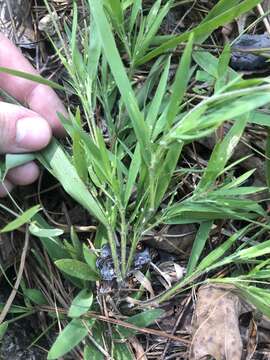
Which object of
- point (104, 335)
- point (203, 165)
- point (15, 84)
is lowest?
point (104, 335)

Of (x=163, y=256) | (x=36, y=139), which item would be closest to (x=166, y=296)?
(x=163, y=256)

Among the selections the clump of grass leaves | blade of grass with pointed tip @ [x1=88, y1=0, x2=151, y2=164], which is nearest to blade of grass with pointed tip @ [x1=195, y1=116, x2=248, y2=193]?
the clump of grass leaves

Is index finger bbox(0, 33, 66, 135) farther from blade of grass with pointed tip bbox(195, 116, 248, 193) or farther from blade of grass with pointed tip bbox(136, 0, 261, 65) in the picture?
blade of grass with pointed tip bbox(195, 116, 248, 193)

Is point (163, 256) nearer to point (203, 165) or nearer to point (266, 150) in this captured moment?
point (203, 165)

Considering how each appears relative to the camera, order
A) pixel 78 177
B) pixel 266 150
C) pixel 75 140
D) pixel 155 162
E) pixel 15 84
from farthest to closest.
Answer: pixel 15 84 < pixel 266 150 < pixel 78 177 < pixel 75 140 < pixel 155 162

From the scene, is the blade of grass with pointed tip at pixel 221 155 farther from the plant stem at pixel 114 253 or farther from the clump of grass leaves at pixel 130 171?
the plant stem at pixel 114 253
